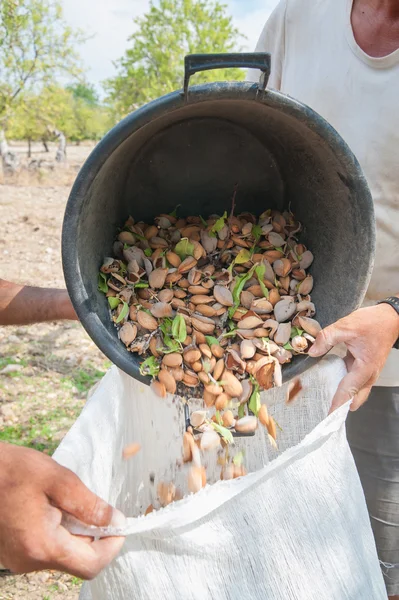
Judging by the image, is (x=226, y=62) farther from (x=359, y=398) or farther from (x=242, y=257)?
(x=359, y=398)

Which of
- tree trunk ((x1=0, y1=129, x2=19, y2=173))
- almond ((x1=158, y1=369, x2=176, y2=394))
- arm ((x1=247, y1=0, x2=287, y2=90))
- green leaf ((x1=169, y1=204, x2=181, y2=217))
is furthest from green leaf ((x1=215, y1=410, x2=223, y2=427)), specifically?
tree trunk ((x1=0, y1=129, x2=19, y2=173))

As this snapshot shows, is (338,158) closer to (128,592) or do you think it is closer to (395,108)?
(395,108)

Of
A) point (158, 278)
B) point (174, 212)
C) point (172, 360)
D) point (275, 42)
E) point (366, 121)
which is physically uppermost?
point (275, 42)

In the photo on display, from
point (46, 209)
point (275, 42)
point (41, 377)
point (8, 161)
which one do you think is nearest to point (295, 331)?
point (275, 42)

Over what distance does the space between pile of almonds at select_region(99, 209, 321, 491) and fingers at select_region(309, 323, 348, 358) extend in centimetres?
6

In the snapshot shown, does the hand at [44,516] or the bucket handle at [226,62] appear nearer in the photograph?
the hand at [44,516]

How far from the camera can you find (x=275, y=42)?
1406 mm

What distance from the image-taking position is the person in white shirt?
3.46 feet

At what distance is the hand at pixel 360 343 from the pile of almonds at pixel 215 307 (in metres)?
0.07

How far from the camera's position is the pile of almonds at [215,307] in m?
1.10

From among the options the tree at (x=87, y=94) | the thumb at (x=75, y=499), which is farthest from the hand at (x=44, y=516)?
the tree at (x=87, y=94)

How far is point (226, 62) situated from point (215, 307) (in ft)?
1.57

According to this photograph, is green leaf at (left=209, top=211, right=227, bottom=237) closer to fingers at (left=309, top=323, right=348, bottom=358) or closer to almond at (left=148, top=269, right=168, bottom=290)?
almond at (left=148, top=269, right=168, bottom=290)

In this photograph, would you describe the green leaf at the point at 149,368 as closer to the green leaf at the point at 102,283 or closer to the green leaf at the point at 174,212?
the green leaf at the point at 102,283
